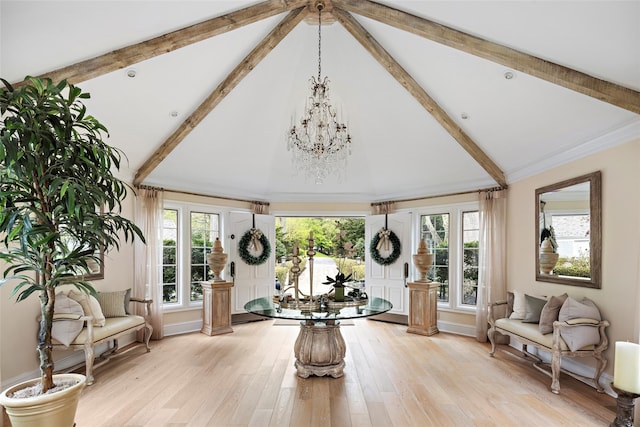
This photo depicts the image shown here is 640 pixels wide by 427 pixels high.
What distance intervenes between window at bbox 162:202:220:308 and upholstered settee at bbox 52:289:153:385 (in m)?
1.00

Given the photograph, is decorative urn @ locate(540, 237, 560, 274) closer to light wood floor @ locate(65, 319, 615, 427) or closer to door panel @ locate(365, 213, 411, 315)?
light wood floor @ locate(65, 319, 615, 427)

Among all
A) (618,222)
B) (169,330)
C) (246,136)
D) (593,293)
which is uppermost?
(246,136)

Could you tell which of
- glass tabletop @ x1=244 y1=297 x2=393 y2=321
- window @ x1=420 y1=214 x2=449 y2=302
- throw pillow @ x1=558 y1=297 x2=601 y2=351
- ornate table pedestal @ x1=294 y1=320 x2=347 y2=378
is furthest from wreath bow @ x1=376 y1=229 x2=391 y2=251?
throw pillow @ x1=558 y1=297 x2=601 y2=351

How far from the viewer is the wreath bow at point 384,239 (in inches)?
259

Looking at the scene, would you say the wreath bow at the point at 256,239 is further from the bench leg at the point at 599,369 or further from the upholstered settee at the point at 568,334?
the bench leg at the point at 599,369

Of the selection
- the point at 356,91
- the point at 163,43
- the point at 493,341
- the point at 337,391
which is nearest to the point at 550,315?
the point at 493,341

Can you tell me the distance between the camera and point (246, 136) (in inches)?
218

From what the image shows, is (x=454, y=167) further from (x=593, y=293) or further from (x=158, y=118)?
(x=158, y=118)

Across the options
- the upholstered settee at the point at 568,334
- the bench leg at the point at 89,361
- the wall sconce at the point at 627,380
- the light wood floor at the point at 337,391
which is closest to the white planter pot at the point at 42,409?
the light wood floor at the point at 337,391

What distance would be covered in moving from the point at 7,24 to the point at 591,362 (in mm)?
6045

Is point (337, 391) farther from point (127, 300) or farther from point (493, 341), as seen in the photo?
point (127, 300)

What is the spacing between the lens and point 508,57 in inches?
123

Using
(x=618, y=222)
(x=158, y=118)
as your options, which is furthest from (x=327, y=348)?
(x=158, y=118)

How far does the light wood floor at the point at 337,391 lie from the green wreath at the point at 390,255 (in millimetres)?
1891
